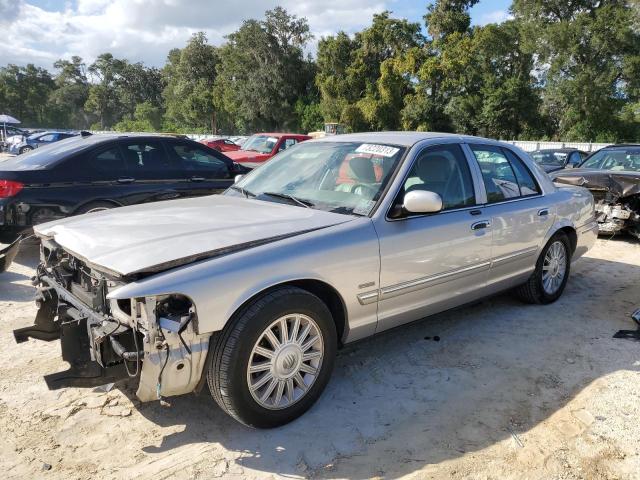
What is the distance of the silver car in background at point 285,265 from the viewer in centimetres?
261

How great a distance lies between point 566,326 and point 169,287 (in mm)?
3714

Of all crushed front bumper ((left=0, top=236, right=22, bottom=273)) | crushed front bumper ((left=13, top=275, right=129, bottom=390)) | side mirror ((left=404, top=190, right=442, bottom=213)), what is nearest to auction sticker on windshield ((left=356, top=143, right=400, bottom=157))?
side mirror ((left=404, top=190, right=442, bottom=213))

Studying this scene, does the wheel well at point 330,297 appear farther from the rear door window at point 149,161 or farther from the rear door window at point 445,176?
the rear door window at point 149,161

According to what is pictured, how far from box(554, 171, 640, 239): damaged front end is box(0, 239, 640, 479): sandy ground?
4.12 m

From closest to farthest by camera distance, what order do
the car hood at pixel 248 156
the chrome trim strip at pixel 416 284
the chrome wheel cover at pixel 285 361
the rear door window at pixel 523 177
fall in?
the chrome wheel cover at pixel 285 361
the chrome trim strip at pixel 416 284
the rear door window at pixel 523 177
the car hood at pixel 248 156

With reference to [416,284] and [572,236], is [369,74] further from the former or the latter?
[416,284]

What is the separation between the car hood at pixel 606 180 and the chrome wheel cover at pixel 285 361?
6461 mm

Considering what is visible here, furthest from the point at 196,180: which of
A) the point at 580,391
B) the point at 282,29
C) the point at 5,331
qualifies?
the point at 282,29

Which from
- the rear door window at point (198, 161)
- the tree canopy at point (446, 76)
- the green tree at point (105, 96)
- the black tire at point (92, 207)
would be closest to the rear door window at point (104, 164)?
the black tire at point (92, 207)

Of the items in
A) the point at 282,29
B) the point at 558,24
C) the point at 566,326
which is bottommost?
the point at 566,326

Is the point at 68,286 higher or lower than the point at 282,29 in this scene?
lower

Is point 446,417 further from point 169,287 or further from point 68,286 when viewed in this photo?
point 68,286

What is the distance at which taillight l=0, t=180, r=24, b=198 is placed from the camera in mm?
6059

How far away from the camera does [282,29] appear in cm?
4972
